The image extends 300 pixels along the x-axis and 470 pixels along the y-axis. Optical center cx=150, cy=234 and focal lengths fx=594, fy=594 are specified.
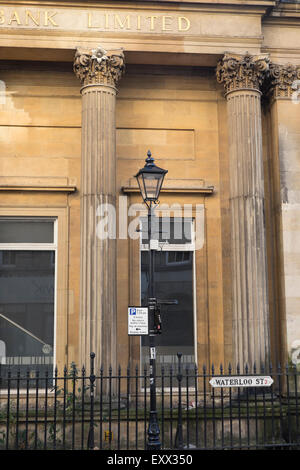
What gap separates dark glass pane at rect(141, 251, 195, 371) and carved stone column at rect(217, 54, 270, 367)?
5.24 feet

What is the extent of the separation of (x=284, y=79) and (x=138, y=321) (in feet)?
25.5

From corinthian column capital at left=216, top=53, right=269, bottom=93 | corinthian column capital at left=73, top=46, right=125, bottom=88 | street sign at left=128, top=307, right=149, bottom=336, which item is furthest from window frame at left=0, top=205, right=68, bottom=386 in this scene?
corinthian column capital at left=216, top=53, right=269, bottom=93

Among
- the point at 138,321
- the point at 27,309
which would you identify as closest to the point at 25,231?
the point at 27,309

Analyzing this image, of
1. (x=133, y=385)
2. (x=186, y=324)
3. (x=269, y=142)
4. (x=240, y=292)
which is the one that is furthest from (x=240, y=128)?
(x=133, y=385)

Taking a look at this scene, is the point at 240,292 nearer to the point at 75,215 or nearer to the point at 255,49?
the point at 75,215

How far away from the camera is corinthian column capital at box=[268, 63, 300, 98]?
14.4 meters

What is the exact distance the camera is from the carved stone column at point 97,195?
41.3 feet

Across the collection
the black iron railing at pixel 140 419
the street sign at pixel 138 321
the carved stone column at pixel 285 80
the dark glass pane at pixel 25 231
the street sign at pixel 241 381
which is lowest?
the black iron railing at pixel 140 419

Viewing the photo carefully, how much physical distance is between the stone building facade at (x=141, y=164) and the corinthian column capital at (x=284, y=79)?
0.11 feet

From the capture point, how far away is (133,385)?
45.3 ft

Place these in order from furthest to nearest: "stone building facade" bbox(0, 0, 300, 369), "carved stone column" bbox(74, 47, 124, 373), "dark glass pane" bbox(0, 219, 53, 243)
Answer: "dark glass pane" bbox(0, 219, 53, 243), "stone building facade" bbox(0, 0, 300, 369), "carved stone column" bbox(74, 47, 124, 373)

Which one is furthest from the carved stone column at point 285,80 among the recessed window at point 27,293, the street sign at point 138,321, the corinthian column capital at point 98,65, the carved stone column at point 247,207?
the street sign at point 138,321

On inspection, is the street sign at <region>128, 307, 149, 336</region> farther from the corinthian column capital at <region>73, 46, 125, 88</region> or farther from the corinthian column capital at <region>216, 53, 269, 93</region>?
the corinthian column capital at <region>216, 53, 269, 93</region>

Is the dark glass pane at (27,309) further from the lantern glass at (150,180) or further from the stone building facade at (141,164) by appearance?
the lantern glass at (150,180)
